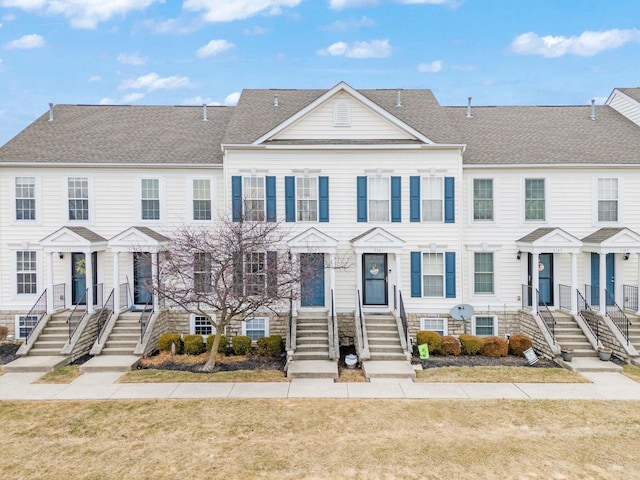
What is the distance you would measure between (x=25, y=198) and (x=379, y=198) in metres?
13.5

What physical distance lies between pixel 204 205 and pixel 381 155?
7077 mm

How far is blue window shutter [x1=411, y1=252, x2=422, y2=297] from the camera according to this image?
1680cm

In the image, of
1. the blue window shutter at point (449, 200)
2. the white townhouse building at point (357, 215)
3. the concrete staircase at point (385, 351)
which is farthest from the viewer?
the blue window shutter at point (449, 200)

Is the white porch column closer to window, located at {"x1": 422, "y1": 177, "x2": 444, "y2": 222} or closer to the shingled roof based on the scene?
the shingled roof

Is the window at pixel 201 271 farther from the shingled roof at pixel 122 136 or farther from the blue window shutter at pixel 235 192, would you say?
the shingled roof at pixel 122 136

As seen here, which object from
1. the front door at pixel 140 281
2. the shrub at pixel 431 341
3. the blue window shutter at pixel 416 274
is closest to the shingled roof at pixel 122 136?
the front door at pixel 140 281

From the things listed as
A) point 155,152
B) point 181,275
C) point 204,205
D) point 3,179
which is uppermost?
point 155,152

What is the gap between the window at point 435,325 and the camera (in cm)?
1691

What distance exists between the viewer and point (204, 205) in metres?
17.3

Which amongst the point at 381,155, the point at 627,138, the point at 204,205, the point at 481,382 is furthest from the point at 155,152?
the point at 627,138

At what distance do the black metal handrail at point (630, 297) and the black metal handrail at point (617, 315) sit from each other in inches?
15.9

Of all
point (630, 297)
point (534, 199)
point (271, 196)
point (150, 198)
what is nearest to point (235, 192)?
point (271, 196)

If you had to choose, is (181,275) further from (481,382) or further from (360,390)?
(481,382)

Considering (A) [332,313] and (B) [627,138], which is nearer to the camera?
(A) [332,313]
